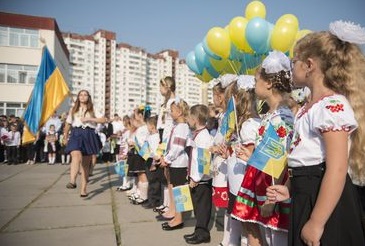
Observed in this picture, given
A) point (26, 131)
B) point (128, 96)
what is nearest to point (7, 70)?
point (26, 131)

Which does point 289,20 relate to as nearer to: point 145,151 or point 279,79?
point 145,151

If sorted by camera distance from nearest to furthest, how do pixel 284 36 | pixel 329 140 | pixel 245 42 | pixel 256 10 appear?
pixel 329 140 < pixel 284 36 < pixel 245 42 < pixel 256 10

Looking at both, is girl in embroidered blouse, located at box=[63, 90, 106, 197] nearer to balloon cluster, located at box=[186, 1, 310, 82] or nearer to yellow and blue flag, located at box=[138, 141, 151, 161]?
yellow and blue flag, located at box=[138, 141, 151, 161]

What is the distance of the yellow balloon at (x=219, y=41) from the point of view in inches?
406

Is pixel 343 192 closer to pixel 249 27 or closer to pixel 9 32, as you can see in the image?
pixel 249 27

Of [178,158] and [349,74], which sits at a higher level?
[349,74]

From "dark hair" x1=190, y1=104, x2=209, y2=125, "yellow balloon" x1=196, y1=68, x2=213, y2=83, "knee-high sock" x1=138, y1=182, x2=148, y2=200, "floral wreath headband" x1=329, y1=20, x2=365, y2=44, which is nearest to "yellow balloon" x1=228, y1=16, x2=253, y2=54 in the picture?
"yellow balloon" x1=196, y1=68, x2=213, y2=83

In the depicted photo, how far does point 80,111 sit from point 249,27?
17.1ft

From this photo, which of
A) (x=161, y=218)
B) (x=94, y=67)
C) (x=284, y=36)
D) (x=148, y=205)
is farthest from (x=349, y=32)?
(x=94, y=67)

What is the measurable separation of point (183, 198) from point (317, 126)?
261cm

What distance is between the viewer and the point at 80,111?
6391mm

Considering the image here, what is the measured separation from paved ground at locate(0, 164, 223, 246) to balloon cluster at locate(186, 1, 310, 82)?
220 inches

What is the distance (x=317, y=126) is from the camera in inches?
65.1

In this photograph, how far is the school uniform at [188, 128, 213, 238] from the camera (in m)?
3.80
